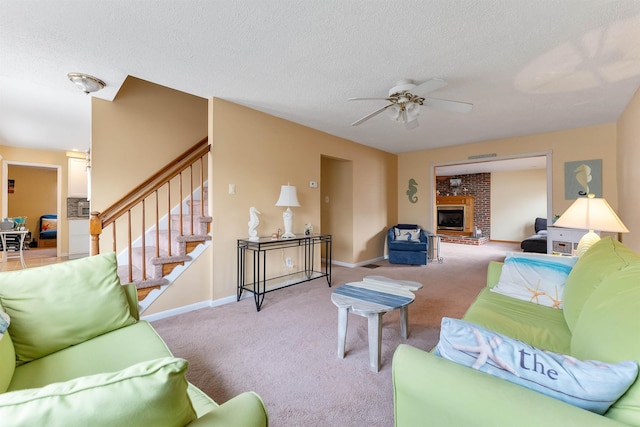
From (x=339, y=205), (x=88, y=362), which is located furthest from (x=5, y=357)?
(x=339, y=205)

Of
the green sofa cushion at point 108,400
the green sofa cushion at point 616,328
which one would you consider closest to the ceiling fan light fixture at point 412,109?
the green sofa cushion at point 616,328

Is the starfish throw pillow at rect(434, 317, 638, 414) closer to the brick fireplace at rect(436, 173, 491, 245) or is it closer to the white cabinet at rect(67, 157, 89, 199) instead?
the white cabinet at rect(67, 157, 89, 199)

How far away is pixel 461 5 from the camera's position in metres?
1.65

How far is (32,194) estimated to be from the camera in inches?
295

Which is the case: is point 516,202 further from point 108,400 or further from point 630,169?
point 108,400

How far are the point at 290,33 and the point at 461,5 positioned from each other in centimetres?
109

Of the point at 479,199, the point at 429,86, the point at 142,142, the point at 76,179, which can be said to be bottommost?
the point at 479,199

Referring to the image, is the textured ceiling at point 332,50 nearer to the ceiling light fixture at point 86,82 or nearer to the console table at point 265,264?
the ceiling light fixture at point 86,82

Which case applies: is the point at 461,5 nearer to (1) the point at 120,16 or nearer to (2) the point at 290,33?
(2) the point at 290,33

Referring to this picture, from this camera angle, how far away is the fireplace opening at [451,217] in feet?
29.7

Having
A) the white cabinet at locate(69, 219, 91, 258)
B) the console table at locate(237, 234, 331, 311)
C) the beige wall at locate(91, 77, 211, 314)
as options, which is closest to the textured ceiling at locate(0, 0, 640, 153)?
the beige wall at locate(91, 77, 211, 314)

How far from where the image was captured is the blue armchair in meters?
5.14

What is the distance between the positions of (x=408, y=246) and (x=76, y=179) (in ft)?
23.2

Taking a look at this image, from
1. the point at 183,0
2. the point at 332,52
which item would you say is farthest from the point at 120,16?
the point at 332,52
